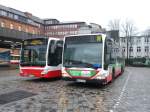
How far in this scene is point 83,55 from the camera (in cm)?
1329

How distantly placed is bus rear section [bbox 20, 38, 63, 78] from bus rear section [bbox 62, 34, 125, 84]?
226 cm

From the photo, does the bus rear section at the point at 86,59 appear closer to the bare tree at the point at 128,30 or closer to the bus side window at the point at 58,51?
the bus side window at the point at 58,51

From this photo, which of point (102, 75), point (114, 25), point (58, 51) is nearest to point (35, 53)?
point (58, 51)

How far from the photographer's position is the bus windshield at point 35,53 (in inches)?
618

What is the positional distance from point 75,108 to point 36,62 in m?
7.97

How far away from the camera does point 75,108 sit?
326 inches

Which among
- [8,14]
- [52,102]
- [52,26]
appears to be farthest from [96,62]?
[52,26]

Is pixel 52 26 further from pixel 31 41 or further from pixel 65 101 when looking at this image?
pixel 65 101

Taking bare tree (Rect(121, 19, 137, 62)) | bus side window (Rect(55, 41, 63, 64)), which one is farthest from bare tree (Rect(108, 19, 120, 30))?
bus side window (Rect(55, 41, 63, 64))

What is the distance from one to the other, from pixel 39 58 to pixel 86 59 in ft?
12.9

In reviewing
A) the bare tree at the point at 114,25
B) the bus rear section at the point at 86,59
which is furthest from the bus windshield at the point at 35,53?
the bare tree at the point at 114,25

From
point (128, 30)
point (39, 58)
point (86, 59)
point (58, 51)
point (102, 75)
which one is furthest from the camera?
point (128, 30)

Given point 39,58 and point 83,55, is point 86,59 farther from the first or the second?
point 39,58

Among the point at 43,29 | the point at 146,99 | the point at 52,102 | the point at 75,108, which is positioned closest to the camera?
the point at 75,108
